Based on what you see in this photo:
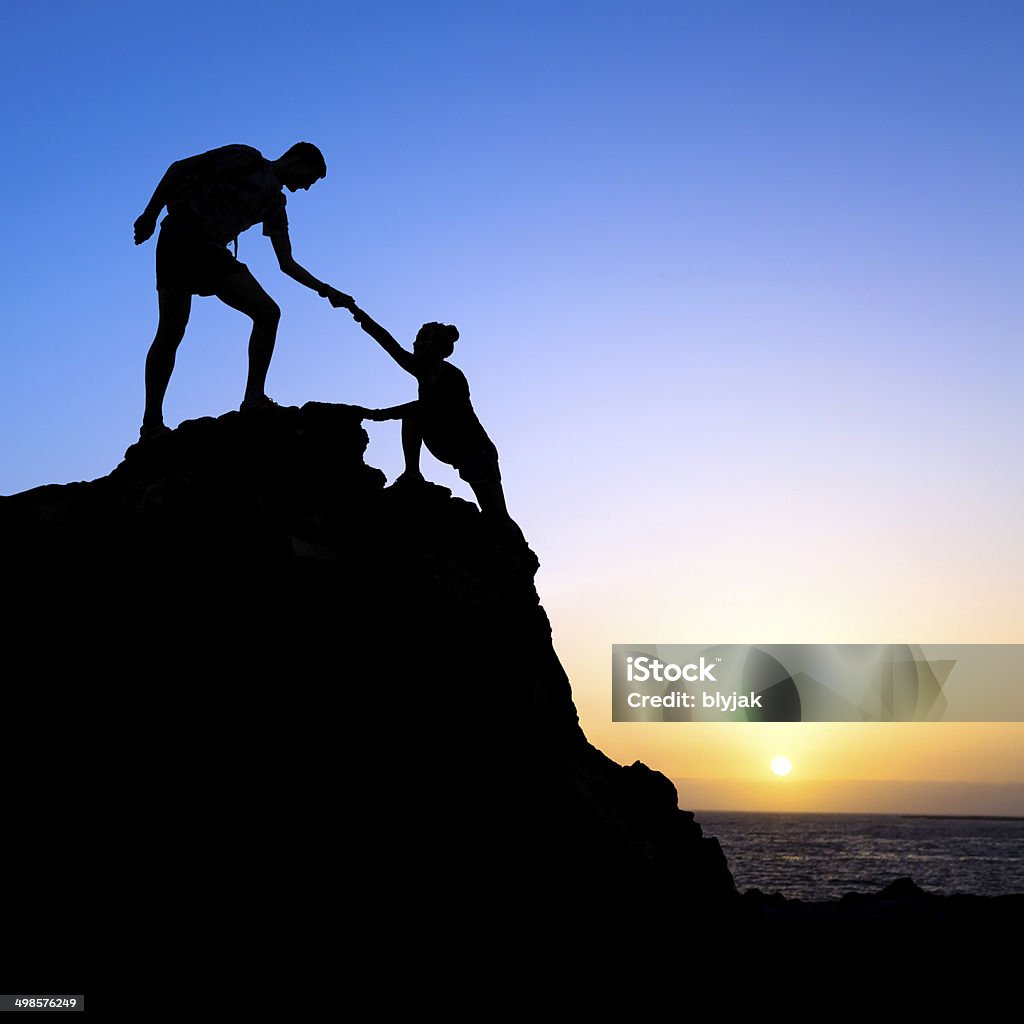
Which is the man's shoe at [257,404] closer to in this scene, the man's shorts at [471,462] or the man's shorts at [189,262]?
the man's shorts at [189,262]

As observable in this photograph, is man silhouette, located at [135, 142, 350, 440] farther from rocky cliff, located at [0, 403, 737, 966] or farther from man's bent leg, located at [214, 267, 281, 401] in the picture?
rocky cliff, located at [0, 403, 737, 966]

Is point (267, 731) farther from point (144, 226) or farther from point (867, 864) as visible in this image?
point (867, 864)

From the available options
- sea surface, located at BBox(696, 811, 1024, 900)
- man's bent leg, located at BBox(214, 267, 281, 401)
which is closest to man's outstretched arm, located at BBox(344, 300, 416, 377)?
man's bent leg, located at BBox(214, 267, 281, 401)

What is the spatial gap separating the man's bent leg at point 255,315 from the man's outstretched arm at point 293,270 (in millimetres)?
431

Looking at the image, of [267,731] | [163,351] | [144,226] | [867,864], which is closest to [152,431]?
[163,351]

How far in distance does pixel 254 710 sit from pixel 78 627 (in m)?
1.46

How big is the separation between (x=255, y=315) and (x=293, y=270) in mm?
660

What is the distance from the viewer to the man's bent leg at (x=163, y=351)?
8.63 meters

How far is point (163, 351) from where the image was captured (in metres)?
8.67

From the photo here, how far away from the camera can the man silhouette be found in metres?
8.55

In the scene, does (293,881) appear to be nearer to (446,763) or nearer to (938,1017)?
(446,763)

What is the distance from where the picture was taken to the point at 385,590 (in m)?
7.93

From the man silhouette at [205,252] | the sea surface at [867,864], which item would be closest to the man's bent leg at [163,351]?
the man silhouette at [205,252]

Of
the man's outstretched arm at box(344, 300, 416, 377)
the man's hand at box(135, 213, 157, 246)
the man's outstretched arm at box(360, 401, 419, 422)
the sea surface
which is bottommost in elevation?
the sea surface
